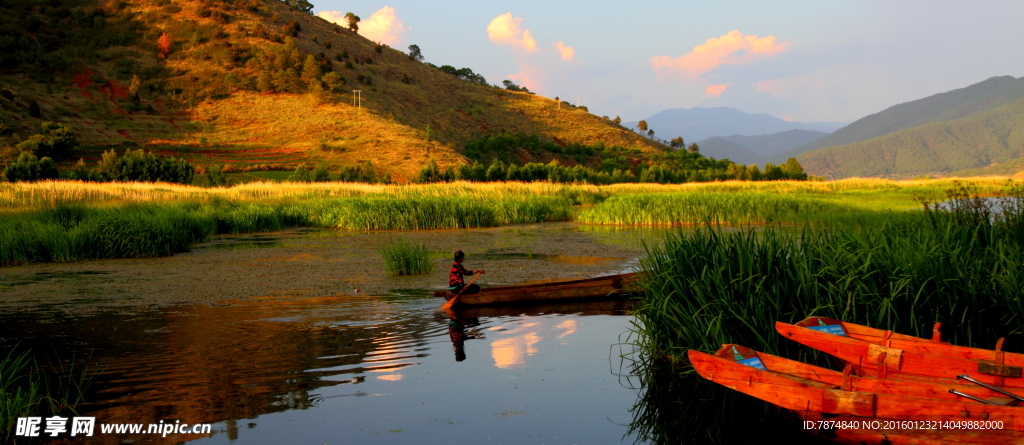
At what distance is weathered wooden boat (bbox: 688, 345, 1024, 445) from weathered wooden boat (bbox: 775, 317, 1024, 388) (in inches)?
6.8

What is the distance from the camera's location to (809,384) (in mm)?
5285

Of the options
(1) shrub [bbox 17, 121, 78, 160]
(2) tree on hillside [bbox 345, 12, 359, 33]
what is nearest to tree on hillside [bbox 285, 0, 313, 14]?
(2) tree on hillside [bbox 345, 12, 359, 33]

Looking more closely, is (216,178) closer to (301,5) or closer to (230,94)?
(230,94)

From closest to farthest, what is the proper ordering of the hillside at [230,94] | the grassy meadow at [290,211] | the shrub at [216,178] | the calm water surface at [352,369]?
the calm water surface at [352,369]
the grassy meadow at [290,211]
the shrub at [216,178]
the hillside at [230,94]

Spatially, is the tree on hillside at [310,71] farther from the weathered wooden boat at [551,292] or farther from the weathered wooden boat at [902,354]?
the weathered wooden boat at [902,354]

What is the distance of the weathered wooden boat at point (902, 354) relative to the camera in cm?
528

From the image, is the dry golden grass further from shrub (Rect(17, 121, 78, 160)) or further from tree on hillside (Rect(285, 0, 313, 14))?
tree on hillside (Rect(285, 0, 313, 14))

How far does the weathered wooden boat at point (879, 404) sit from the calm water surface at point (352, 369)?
1209 mm

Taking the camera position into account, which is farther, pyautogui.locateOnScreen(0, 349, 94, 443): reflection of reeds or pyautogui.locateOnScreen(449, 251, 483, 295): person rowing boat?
pyautogui.locateOnScreen(449, 251, 483, 295): person rowing boat

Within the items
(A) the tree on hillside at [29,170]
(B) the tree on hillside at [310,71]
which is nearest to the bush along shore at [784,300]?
(A) the tree on hillside at [29,170]

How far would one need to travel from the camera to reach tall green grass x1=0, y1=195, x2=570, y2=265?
17.2 meters

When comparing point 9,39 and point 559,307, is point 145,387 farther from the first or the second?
point 9,39

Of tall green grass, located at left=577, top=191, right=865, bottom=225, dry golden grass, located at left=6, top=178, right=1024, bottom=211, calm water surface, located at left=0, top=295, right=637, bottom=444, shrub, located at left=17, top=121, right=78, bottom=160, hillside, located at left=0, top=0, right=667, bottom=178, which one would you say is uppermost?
hillside, located at left=0, top=0, right=667, bottom=178

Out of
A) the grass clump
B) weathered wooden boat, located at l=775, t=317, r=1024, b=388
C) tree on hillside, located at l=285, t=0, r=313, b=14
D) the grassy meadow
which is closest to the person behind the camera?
weathered wooden boat, located at l=775, t=317, r=1024, b=388
